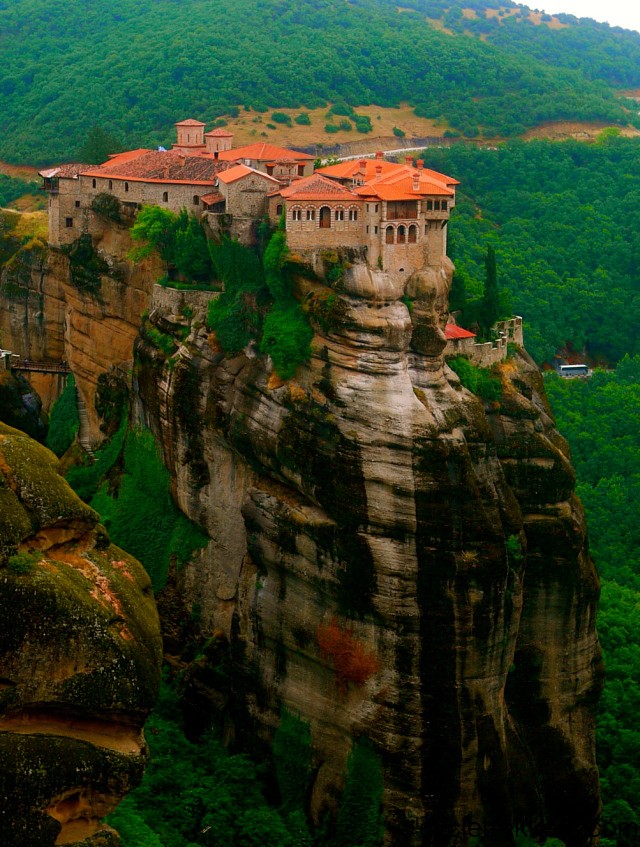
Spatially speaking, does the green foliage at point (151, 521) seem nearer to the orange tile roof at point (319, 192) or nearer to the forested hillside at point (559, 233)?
the orange tile roof at point (319, 192)

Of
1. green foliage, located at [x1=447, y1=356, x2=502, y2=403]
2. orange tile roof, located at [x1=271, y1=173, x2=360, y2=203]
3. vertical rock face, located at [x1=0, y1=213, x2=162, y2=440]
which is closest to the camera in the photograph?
orange tile roof, located at [x1=271, y1=173, x2=360, y2=203]

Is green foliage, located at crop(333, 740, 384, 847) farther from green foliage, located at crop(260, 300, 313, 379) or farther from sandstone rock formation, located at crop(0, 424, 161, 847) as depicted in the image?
sandstone rock formation, located at crop(0, 424, 161, 847)

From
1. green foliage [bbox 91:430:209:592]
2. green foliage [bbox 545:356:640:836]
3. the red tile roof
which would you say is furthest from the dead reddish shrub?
green foliage [bbox 545:356:640:836]

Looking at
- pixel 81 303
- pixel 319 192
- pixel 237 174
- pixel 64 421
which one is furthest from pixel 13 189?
pixel 319 192

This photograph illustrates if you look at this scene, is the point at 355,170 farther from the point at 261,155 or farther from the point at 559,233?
the point at 559,233

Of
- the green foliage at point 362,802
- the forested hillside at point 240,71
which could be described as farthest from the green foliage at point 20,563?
the forested hillside at point 240,71

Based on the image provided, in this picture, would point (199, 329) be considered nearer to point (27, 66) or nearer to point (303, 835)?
point (303, 835)
